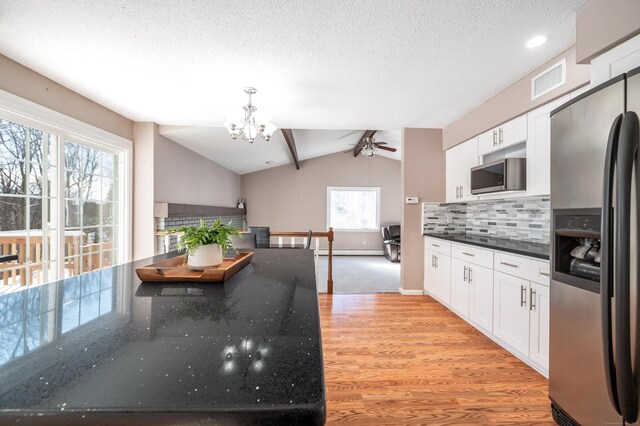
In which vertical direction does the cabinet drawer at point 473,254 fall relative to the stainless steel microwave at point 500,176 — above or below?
below

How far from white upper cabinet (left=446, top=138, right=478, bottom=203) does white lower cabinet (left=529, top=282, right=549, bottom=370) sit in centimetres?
141

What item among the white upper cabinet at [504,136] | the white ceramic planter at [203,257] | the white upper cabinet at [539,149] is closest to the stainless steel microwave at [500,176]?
the white upper cabinet at [539,149]

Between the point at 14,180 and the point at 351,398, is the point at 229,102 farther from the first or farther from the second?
the point at 351,398

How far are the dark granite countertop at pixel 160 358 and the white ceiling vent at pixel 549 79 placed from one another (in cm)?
251

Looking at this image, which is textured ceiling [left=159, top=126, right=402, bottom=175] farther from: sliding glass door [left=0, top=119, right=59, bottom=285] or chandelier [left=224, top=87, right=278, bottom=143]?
sliding glass door [left=0, top=119, right=59, bottom=285]

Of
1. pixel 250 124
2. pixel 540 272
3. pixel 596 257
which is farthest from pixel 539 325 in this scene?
pixel 250 124

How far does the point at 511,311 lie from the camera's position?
2.35 meters

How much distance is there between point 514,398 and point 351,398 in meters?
1.04

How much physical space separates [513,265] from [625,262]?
4.17 feet

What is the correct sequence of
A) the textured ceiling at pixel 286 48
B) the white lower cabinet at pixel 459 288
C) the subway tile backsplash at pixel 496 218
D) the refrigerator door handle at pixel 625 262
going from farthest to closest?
1. the white lower cabinet at pixel 459 288
2. the subway tile backsplash at pixel 496 218
3. the textured ceiling at pixel 286 48
4. the refrigerator door handle at pixel 625 262

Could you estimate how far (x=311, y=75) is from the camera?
252 cm

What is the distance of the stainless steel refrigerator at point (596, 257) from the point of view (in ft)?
3.68

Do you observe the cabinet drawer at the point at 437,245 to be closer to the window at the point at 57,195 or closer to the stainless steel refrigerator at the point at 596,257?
the stainless steel refrigerator at the point at 596,257

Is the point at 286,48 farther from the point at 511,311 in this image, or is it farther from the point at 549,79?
the point at 511,311
